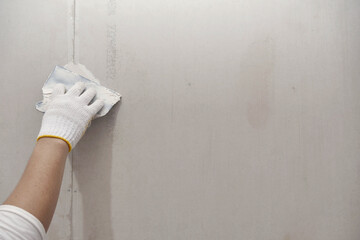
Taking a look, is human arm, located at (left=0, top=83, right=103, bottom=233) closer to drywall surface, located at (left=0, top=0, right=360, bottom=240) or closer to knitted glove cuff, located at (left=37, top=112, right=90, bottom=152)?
knitted glove cuff, located at (left=37, top=112, right=90, bottom=152)

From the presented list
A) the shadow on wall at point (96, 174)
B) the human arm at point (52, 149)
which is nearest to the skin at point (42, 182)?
the human arm at point (52, 149)

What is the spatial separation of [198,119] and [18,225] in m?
0.64

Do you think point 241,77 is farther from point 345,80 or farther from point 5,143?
point 5,143

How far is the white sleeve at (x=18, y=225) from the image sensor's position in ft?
1.71

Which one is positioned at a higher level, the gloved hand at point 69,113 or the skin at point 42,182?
the gloved hand at point 69,113

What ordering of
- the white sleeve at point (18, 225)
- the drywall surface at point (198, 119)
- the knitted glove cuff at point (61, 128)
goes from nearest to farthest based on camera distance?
the white sleeve at point (18, 225)
the knitted glove cuff at point (61, 128)
the drywall surface at point (198, 119)

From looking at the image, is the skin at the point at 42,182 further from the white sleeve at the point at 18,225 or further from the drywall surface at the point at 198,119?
the drywall surface at the point at 198,119

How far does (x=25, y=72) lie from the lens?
2.93 ft

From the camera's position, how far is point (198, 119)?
2.97ft

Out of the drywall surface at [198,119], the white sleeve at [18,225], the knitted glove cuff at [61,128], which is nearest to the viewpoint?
the white sleeve at [18,225]

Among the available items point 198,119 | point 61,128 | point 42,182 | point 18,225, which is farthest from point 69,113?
point 198,119

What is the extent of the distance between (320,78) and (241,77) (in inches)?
12.6

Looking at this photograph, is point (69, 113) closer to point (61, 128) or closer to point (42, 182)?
point (61, 128)

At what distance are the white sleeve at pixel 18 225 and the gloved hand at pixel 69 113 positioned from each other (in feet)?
0.80
